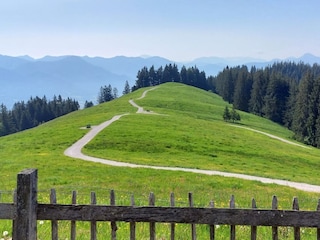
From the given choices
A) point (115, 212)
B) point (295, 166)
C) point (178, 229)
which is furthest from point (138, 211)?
point (295, 166)

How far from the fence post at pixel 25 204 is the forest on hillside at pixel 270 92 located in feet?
304

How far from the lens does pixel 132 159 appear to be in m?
35.8

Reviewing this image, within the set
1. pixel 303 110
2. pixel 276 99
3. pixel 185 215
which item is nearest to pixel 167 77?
pixel 276 99

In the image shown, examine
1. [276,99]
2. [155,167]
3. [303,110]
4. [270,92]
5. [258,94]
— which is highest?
[270,92]

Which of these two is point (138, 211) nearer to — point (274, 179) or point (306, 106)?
point (274, 179)

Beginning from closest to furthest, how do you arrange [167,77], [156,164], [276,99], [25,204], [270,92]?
[25,204], [156,164], [276,99], [270,92], [167,77]

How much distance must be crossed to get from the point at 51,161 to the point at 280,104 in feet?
355

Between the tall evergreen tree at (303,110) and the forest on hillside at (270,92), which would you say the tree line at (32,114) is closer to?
the forest on hillside at (270,92)

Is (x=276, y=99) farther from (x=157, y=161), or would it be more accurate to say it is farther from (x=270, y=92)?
(x=157, y=161)

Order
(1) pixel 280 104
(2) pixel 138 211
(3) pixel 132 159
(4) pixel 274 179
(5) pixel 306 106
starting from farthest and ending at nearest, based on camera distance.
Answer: (1) pixel 280 104 → (5) pixel 306 106 → (3) pixel 132 159 → (4) pixel 274 179 → (2) pixel 138 211

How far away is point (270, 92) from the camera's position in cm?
12912

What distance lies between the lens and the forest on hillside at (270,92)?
98.6 m

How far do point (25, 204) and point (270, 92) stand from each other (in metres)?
130

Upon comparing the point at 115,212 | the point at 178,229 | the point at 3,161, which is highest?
the point at 115,212
